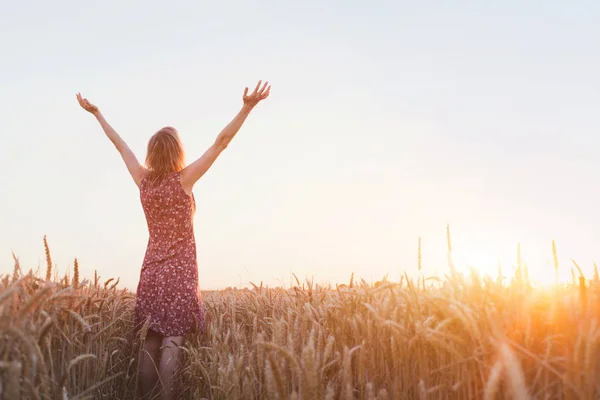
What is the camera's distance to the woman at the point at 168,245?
14.4 ft

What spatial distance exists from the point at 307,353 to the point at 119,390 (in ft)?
9.81

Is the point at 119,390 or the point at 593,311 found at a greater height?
the point at 593,311

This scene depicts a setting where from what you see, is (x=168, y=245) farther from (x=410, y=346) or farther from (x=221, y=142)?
(x=410, y=346)

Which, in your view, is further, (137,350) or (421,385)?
(137,350)

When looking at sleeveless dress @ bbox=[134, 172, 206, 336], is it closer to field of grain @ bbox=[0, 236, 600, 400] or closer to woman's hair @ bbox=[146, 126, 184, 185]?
woman's hair @ bbox=[146, 126, 184, 185]

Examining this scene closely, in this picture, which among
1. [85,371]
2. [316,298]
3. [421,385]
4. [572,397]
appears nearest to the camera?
[572,397]

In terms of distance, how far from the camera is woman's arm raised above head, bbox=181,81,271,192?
14.2 feet

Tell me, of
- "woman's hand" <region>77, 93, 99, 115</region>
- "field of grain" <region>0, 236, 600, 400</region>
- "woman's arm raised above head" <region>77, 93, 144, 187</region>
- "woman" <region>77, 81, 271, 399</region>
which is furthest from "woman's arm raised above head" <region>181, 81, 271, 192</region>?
"woman's hand" <region>77, 93, 99, 115</region>

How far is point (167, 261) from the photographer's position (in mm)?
4484

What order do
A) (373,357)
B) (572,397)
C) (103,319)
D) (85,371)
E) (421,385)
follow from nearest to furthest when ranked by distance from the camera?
(572,397), (421,385), (373,357), (85,371), (103,319)

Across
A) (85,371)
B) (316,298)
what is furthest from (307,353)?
(316,298)

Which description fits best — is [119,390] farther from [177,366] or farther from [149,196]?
[149,196]

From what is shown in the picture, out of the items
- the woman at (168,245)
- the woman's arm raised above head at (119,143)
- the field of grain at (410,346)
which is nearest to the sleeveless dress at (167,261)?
the woman at (168,245)

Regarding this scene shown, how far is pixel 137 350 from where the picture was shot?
4.86 m
